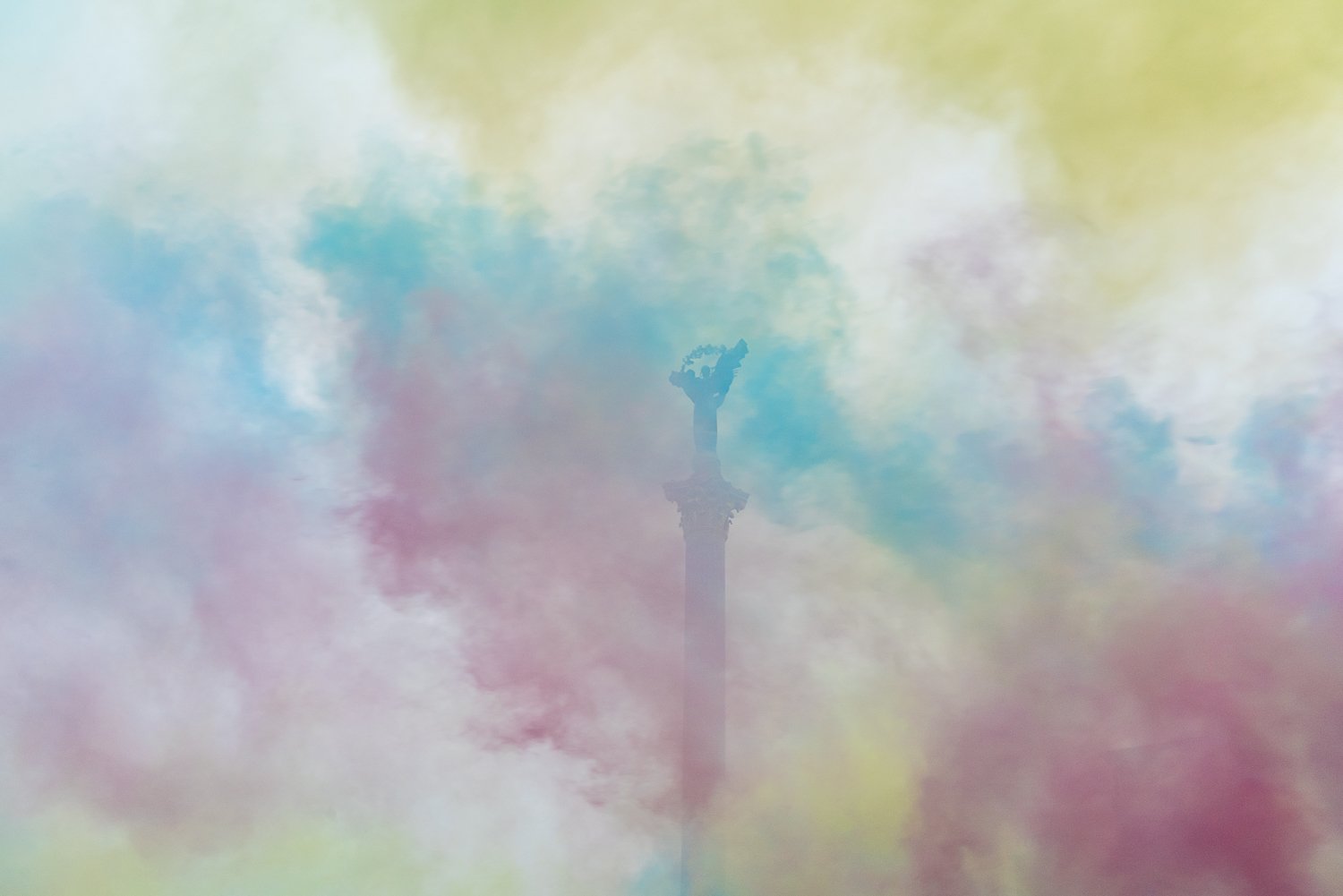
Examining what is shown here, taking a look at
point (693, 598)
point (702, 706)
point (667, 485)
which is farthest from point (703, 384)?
point (702, 706)

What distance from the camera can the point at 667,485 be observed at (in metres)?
30.4

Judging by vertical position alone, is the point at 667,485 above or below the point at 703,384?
below

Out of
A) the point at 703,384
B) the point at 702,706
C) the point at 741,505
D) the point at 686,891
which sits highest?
the point at 703,384

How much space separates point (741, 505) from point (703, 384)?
3.00 metres

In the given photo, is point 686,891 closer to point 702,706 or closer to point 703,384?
point 702,706

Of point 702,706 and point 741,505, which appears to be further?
point 741,505

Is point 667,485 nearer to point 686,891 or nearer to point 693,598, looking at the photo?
point 693,598

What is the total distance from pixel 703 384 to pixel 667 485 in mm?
2596

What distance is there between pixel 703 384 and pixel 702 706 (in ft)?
24.5

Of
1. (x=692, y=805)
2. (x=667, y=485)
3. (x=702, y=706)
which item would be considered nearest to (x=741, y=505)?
(x=667, y=485)

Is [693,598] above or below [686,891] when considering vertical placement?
above

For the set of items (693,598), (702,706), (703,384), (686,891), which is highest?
(703,384)

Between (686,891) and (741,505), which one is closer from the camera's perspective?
(686,891)

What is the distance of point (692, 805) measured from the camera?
27562mm
